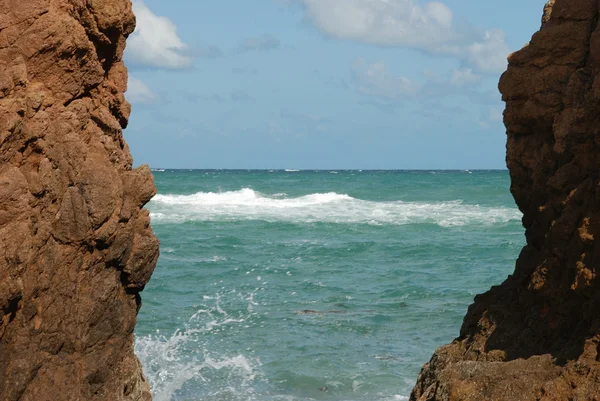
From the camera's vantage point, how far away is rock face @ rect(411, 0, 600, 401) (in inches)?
259

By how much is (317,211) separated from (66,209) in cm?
3135

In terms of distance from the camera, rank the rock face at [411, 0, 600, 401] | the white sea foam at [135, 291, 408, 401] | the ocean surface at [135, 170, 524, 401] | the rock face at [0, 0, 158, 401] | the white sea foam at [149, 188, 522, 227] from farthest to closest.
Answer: the white sea foam at [149, 188, 522, 227] → the ocean surface at [135, 170, 524, 401] → the white sea foam at [135, 291, 408, 401] → the rock face at [411, 0, 600, 401] → the rock face at [0, 0, 158, 401]

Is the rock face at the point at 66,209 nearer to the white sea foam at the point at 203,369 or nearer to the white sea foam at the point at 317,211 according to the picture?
the white sea foam at the point at 203,369

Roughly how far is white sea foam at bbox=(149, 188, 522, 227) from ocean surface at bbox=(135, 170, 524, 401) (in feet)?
1.14

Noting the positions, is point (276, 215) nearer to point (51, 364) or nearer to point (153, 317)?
point (153, 317)

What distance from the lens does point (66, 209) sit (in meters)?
6.76

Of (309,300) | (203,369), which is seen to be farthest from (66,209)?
(309,300)

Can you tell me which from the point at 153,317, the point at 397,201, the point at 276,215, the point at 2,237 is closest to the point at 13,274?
the point at 2,237

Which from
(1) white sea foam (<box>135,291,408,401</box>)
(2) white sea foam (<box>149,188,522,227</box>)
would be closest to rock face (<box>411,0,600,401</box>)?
(1) white sea foam (<box>135,291,408,401</box>)

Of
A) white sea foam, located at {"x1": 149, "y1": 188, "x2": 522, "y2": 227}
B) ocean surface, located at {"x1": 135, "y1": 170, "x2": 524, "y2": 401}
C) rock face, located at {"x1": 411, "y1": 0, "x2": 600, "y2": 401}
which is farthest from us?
white sea foam, located at {"x1": 149, "y1": 188, "x2": 522, "y2": 227}

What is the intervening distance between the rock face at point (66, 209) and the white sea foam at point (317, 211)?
24.0m

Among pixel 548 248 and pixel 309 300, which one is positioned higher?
pixel 548 248

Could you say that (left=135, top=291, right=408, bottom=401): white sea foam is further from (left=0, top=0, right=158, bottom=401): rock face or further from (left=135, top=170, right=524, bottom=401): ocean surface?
(left=0, top=0, right=158, bottom=401): rock face

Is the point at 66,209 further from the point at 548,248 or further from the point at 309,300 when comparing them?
the point at 309,300
